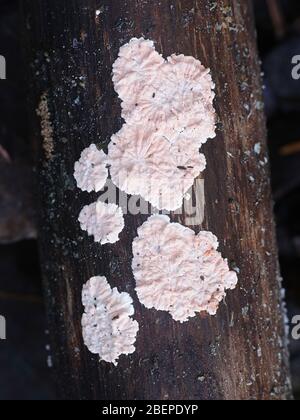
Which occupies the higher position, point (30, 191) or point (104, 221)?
point (30, 191)

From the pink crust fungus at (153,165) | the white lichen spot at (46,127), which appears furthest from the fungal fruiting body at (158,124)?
the white lichen spot at (46,127)

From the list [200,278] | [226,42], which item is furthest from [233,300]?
[226,42]

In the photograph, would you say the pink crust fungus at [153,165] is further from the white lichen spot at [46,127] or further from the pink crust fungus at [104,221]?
the white lichen spot at [46,127]

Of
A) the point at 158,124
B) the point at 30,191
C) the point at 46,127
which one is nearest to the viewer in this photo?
the point at 158,124

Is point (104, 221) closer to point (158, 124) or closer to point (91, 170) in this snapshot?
point (91, 170)

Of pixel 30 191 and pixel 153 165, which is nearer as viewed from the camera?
pixel 153 165

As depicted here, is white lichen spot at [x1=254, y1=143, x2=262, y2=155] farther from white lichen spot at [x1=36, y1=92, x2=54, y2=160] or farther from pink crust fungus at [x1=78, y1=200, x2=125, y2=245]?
white lichen spot at [x1=36, y1=92, x2=54, y2=160]

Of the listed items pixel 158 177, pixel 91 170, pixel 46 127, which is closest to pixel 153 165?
pixel 158 177

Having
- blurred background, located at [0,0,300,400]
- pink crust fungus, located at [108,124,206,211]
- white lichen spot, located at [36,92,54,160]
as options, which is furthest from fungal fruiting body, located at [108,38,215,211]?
blurred background, located at [0,0,300,400]
